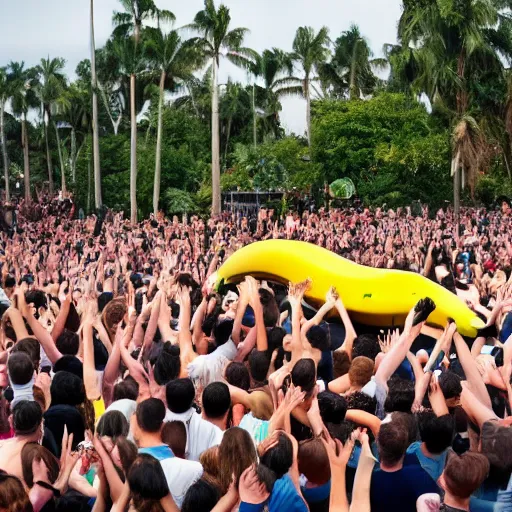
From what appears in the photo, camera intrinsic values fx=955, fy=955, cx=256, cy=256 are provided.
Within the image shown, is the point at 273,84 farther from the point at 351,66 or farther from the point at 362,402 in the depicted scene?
the point at 362,402

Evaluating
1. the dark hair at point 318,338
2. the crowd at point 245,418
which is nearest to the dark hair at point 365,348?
the crowd at point 245,418

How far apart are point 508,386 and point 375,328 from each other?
17.8ft

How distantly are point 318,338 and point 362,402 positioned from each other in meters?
1.66

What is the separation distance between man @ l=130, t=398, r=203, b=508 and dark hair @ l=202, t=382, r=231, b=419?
1.27 ft

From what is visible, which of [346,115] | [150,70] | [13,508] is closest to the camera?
[13,508]

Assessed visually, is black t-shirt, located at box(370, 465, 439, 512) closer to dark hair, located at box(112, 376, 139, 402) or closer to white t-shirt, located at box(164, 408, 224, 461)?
white t-shirt, located at box(164, 408, 224, 461)

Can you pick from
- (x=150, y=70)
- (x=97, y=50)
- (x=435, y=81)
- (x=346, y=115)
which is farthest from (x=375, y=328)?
(x=97, y=50)

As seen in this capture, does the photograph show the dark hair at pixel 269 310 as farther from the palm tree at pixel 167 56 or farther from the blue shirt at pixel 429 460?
the palm tree at pixel 167 56

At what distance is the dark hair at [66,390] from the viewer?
5.30m

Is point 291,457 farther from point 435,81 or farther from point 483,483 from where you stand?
point 435,81

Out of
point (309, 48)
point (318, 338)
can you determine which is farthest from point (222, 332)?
point (309, 48)

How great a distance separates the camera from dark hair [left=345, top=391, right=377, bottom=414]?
17.6 feet

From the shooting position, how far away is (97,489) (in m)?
4.39

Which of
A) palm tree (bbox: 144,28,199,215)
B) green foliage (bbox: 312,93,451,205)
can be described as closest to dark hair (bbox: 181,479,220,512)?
green foliage (bbox: 312,93,451,205)
